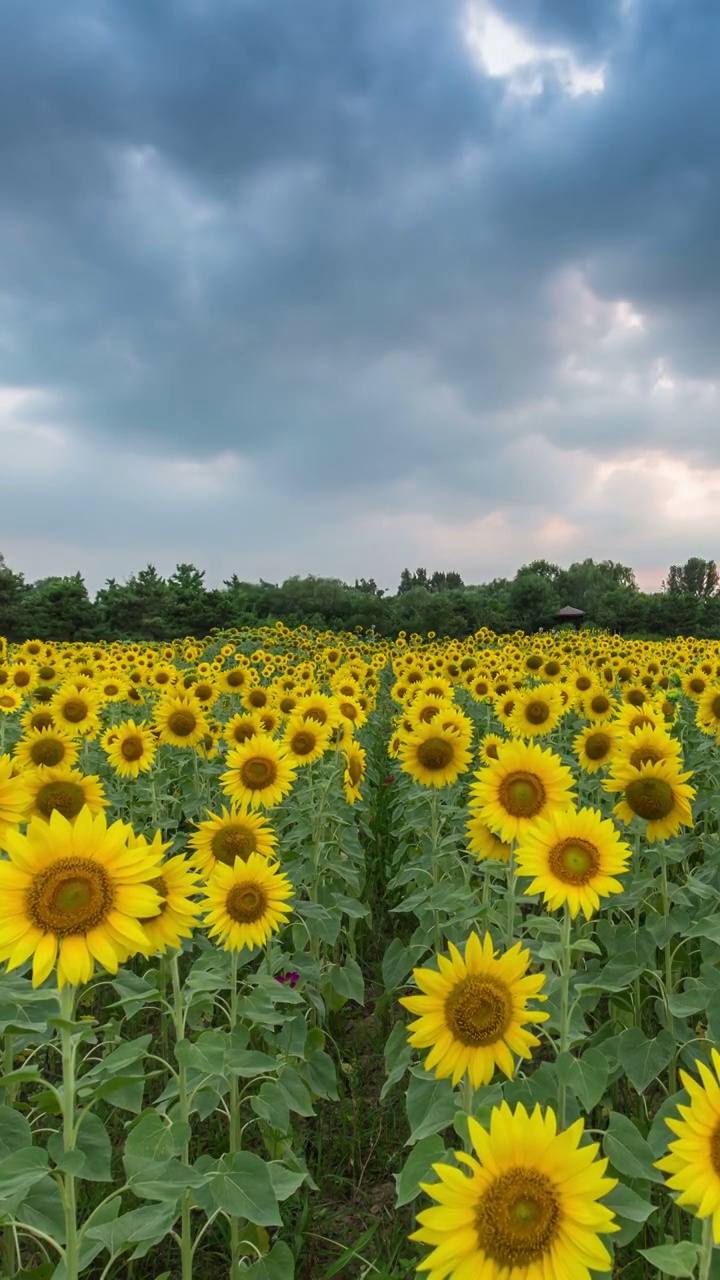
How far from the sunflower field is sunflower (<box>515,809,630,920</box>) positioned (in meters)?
0.01

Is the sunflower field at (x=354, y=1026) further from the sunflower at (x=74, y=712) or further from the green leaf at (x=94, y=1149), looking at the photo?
the sunflower at (x=74, y=712)

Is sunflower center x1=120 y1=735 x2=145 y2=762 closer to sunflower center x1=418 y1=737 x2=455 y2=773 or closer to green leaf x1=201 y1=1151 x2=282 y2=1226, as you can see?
sunflower center x1=418 y1=737 x2=455 y2=773

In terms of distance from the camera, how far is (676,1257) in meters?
1.69

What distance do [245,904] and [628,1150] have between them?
1.53 m

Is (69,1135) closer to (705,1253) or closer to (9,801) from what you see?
(9,801)

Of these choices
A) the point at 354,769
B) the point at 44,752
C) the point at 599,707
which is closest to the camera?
the point at 44,752

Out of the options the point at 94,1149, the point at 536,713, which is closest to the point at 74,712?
the point at 536,713

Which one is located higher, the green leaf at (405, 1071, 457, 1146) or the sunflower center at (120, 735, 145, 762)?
the sunflower center at (120, 735, 145, 762)

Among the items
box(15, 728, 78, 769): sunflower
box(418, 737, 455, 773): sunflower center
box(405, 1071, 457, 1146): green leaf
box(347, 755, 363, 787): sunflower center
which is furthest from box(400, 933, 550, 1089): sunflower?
box(15, 728, 78, 769): sunflower

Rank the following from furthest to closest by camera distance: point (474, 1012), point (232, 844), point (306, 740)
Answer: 1. point (306, 740)
2. point (232, 844)
3. point (474, 1012)

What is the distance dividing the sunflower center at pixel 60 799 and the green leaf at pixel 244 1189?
1.51 metres

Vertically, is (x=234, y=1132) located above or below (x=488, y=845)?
below

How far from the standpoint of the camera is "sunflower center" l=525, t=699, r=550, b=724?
6.40 meters

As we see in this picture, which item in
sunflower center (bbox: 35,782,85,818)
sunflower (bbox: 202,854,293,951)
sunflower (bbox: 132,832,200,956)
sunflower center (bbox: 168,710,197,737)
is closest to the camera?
sunflower (bbox: 132,832,200,956)
